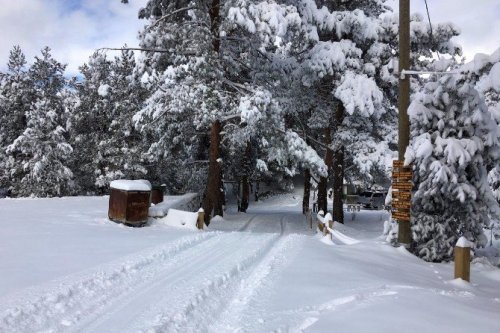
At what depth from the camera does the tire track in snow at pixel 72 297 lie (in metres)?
4.71

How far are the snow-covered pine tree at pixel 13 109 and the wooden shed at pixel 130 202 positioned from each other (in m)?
23.9

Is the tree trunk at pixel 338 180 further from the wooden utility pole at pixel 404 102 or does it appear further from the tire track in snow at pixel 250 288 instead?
the tire track in snow at pixel 250 288

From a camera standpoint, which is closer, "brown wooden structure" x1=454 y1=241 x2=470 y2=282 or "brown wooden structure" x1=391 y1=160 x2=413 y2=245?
"brown wooden structure" x1=454 y1=241 x2=470 y2=282

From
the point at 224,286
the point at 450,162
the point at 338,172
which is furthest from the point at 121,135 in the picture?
the point at 224,286

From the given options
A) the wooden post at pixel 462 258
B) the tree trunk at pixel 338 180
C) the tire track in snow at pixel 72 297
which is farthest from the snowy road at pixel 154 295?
the tree trunk at pixel 338 180

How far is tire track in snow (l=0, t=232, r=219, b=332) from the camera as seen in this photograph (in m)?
4.71

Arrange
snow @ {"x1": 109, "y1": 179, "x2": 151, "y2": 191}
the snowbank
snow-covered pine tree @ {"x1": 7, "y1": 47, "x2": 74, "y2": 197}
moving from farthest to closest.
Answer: snow-covered pine tree @ {"x1": 7, "y1": 47, "x2": 74, "y2": 197} < the snowbank < snow @ {"x1": 109, "y1": 179, "x2": 151, "y2": 191}

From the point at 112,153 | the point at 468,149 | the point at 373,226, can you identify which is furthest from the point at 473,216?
the point at 112,153

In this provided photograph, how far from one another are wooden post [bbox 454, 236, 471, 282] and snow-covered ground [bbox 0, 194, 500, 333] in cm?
18

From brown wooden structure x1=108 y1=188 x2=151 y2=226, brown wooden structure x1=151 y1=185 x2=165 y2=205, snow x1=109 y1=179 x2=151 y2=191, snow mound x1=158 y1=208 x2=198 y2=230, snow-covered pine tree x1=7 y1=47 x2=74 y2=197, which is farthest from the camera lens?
snow-covered pine tree x1=7 y1=47 x2=74 y2=197

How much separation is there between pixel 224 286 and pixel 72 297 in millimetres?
2073

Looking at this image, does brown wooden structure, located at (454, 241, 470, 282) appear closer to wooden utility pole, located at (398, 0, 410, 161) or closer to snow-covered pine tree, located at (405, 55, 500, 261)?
snow-covered pine tree, located at (405, 55, 500, 261)

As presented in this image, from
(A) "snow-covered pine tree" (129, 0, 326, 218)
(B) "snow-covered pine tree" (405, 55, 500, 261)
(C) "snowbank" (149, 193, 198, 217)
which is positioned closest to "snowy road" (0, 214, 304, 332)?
(B) "snow-covered pine tree" (405, 55, 500, 261)

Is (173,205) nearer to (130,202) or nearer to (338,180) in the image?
(130,202)
